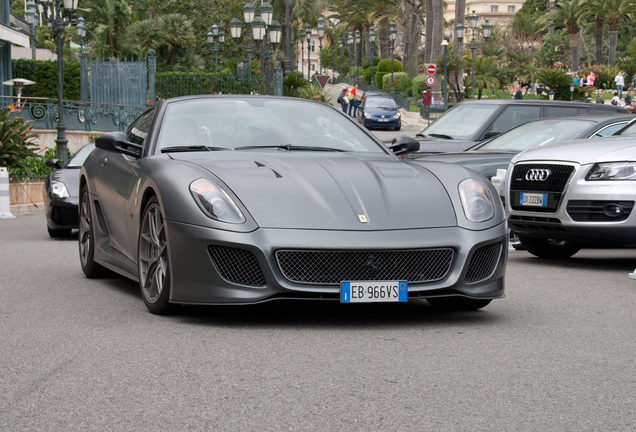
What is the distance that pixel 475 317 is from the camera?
219 inches

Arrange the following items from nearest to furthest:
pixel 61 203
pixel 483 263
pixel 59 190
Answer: pixel 483 263
pixel 61 203
pixel 59 190

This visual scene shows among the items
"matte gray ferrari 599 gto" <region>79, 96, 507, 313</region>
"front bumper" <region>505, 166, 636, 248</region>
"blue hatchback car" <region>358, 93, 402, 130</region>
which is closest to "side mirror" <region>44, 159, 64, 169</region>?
"matte gray ferrari 599 gto" <region>79, 96, 507, 313</region>

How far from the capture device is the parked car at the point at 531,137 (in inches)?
404

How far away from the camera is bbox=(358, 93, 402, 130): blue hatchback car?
4444cm

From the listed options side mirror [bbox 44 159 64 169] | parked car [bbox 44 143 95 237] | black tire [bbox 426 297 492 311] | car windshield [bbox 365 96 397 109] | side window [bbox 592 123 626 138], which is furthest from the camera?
car windshield [bbox 365 96 397 109]

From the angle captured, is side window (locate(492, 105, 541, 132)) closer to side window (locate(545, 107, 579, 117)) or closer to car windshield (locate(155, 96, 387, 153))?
side window (locate(545, 107, 579, 117))

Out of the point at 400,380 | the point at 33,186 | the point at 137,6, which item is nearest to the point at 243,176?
the point at 400,380

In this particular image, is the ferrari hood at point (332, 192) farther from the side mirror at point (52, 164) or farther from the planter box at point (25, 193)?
the planter box at point (25, 193)

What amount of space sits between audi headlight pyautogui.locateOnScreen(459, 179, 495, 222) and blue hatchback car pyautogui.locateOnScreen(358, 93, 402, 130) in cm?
3871

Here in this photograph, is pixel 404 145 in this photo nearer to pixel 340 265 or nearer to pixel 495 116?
pixel 340 265

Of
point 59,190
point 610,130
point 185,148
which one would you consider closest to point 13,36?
point 59,190

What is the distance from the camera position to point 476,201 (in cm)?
542

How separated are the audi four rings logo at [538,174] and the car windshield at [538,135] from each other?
2.04 m

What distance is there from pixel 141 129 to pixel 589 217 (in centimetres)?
410
